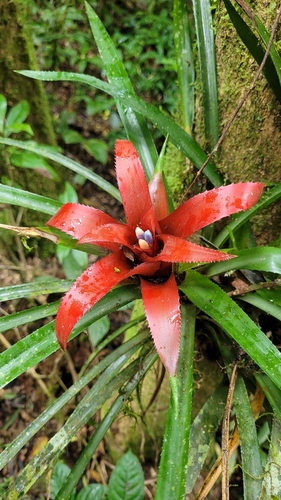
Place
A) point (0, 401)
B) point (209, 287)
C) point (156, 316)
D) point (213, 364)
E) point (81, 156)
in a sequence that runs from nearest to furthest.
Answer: point (156, 316) < point (209, 287) < point (213, 364) < point (0, 401) < point (81, 156)

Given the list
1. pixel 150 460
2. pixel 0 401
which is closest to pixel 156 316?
pixel 150 460

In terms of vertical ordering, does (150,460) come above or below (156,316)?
below

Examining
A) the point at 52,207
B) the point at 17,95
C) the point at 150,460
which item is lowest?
the point at 150,460

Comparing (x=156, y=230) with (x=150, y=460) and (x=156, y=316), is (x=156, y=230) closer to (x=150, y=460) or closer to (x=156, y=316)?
(x=156, y=316)

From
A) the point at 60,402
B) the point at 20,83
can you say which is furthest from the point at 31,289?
the point at 20,83

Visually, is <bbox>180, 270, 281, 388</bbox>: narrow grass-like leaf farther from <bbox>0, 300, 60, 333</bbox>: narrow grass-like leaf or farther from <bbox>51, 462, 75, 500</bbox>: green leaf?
<bbox>51, 462, 75, 500</bbox>: green leaf

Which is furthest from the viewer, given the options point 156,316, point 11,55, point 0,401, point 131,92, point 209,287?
point 0,401

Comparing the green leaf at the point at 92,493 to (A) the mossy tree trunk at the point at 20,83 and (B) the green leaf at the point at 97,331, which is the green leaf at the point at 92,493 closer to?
(B) the green leaf at the point at 97,331

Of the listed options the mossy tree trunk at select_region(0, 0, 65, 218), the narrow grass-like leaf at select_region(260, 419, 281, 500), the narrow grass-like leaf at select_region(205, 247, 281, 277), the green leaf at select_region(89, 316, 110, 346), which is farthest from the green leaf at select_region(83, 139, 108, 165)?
the narrow grass-like leaf at select_region(260, 419, 281, 500)
